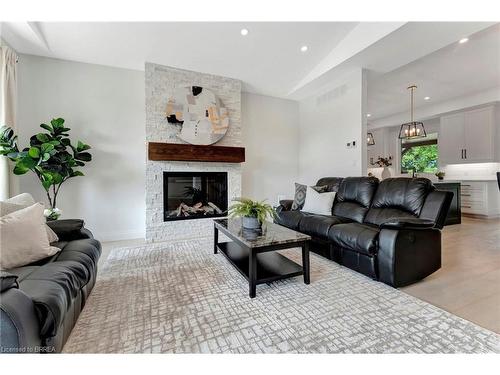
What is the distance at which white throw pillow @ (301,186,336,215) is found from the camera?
10.8ft

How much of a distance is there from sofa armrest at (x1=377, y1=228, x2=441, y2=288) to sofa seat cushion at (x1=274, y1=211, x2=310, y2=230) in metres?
1.18

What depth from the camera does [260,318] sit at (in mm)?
1645

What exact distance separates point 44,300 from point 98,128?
337 centimetres

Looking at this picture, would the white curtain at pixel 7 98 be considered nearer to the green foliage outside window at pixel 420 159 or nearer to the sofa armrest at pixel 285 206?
the sofa armrest at pixel 285 206

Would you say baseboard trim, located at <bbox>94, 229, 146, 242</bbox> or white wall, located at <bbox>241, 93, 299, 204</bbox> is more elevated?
white wall, located at <bbox>241, 93, 299, 204</bbox>

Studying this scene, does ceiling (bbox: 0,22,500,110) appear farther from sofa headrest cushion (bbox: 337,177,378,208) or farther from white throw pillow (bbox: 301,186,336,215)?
white throw pillow (bbox: 301,186,336,215)

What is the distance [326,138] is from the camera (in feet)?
15.6

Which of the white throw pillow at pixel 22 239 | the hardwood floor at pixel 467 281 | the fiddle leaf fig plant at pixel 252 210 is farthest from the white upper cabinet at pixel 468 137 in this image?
the white throw pillow at pixel 22 239

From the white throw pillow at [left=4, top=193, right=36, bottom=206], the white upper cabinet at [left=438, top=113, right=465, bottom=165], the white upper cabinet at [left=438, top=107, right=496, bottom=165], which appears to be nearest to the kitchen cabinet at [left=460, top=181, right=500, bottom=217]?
the white upper cabinet at [left=438, top=107, right=496, bottom=165]

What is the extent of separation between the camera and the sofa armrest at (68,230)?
208 centimetres

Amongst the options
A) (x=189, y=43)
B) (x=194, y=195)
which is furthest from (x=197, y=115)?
(x=194, y=195)

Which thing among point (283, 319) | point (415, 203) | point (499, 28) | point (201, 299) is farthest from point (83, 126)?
point (499, 28)
